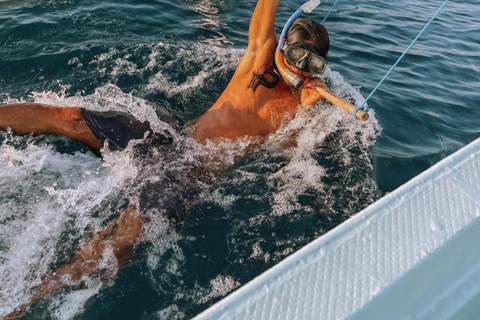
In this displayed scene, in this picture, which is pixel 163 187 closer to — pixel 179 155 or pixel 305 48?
pixel 179 155

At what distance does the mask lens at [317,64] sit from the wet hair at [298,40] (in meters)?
0.15

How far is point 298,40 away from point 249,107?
621 millimetres

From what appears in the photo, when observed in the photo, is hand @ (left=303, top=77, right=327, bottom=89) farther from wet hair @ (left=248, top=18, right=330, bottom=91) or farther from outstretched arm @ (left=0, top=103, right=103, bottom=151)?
outstretched arm @ (left=0, top=103, right=103, bottom=151)

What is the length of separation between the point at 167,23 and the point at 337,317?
530 cm

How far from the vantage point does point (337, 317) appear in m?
1.29

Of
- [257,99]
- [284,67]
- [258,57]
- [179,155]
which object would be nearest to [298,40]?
[284,67]

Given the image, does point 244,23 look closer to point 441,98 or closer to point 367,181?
point 441,98

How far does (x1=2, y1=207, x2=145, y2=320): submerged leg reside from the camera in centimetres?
221

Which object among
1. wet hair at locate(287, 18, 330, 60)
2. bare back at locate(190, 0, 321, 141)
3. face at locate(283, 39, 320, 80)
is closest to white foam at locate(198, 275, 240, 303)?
bare back at locate(190, 0, 321, 141)

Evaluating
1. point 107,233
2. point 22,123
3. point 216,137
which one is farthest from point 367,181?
point 22,123

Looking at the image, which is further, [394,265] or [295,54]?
[295,54]

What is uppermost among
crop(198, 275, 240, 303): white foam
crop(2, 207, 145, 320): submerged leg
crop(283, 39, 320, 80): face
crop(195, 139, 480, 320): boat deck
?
crop(283, 39, 320, 80): face

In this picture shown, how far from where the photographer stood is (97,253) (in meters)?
2.38

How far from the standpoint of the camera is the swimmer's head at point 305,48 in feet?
9.30
